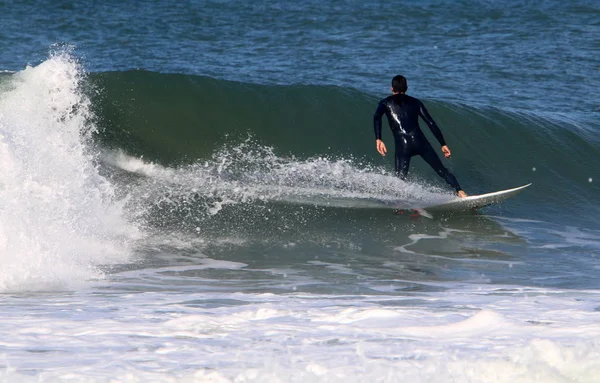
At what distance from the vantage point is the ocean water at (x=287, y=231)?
454 cm

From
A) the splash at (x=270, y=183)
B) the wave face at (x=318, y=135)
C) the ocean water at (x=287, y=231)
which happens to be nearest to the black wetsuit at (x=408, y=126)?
the splash at (x=270, y=183)

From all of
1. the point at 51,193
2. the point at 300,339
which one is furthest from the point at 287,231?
the point at 300,339

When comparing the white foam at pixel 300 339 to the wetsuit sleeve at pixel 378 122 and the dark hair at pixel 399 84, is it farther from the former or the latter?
the dark hair at pixel 399 84

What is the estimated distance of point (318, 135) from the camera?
12.4 meters

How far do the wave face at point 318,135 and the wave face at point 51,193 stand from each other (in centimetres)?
104

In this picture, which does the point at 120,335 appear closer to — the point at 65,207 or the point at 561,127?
the point at 65,207

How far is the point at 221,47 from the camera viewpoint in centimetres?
2188

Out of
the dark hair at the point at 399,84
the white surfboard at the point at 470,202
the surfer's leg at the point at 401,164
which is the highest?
the dark hair at the point at 399,84

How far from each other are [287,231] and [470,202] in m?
1.94

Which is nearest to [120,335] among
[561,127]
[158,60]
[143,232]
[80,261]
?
[80,261]

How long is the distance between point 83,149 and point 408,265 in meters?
4.11

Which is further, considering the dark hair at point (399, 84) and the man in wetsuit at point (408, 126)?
the man in wetsuit at point (408, 126)

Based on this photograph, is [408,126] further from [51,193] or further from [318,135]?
[51,193]

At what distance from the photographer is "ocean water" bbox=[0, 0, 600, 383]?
4.54 meters
